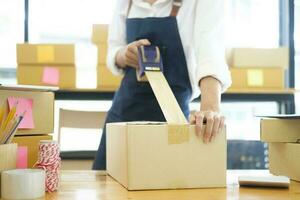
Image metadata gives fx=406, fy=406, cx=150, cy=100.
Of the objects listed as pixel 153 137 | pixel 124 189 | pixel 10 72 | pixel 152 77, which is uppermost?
pixel 10 72

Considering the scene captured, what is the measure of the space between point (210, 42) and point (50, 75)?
5.07ft

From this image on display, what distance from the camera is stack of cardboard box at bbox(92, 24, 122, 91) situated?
8.26 feet

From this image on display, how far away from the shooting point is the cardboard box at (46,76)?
2504 mm

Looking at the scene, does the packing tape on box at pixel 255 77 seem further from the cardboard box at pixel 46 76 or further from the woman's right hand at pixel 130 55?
the woman's right hand at pixel 130 55

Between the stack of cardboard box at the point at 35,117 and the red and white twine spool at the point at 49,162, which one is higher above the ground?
the stack of cardboard box at the point at 35,117

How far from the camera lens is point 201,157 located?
2.97 ft

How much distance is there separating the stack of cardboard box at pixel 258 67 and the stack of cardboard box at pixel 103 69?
769 mm

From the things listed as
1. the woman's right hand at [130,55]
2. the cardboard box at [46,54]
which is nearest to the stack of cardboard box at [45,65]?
the cardboard box at [46,54]

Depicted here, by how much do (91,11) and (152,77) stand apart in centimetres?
197

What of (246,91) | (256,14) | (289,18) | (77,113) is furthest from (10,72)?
(289,18)

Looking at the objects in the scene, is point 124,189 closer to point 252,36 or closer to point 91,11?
point 91,11

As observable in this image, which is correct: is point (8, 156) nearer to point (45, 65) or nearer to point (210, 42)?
point (210, 42)

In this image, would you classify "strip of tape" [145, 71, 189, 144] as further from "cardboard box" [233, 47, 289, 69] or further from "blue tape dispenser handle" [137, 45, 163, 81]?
"cardboard box" [233, 47, 289, 69]

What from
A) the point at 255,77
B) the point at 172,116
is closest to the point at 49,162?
the point at 172,116
